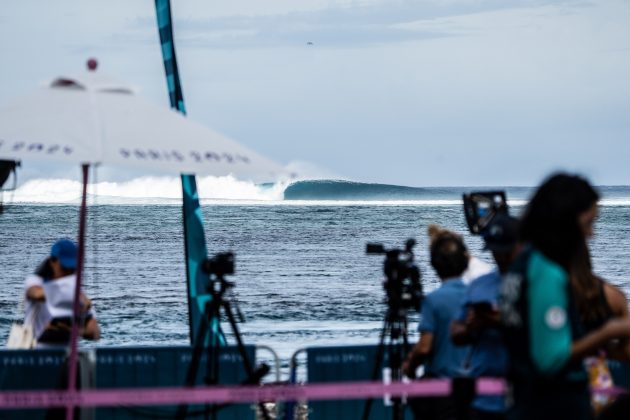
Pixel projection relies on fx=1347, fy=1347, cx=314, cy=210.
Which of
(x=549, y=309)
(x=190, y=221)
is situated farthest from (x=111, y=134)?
(x=190, y=221)

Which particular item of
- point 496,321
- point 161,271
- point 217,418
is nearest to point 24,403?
point 496,321

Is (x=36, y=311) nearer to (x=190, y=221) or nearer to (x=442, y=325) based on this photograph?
(x=190, y=221)

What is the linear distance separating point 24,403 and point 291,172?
168 centimetres

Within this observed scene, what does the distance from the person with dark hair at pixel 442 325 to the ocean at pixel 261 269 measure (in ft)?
17.7

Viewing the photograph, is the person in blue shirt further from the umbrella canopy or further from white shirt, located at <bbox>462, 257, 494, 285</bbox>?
white shirt, located at <bbox>462, 257, 494, 285</bbox>

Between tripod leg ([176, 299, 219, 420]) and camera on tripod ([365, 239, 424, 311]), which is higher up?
camera on tripod ([365, 239, 424, 311])

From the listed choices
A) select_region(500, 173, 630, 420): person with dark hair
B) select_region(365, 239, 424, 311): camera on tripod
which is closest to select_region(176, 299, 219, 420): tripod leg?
select_region(365, 239, 424, 311): camera on tripod

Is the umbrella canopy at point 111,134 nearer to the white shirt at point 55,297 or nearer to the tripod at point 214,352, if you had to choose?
the tripod at point 214,352

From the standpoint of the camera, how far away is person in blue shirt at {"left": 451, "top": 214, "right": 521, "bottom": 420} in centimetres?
587

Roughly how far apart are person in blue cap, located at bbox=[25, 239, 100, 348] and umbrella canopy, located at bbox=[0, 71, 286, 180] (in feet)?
4.76

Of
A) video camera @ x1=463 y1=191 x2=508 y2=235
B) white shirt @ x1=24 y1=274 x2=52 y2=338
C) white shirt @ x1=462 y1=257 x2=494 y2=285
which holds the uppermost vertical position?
video camera @ x1=463 y1=191 x2=508 y2=235

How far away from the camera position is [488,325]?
5996 millimetres

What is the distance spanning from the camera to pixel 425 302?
6.74 m

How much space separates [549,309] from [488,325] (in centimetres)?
171
